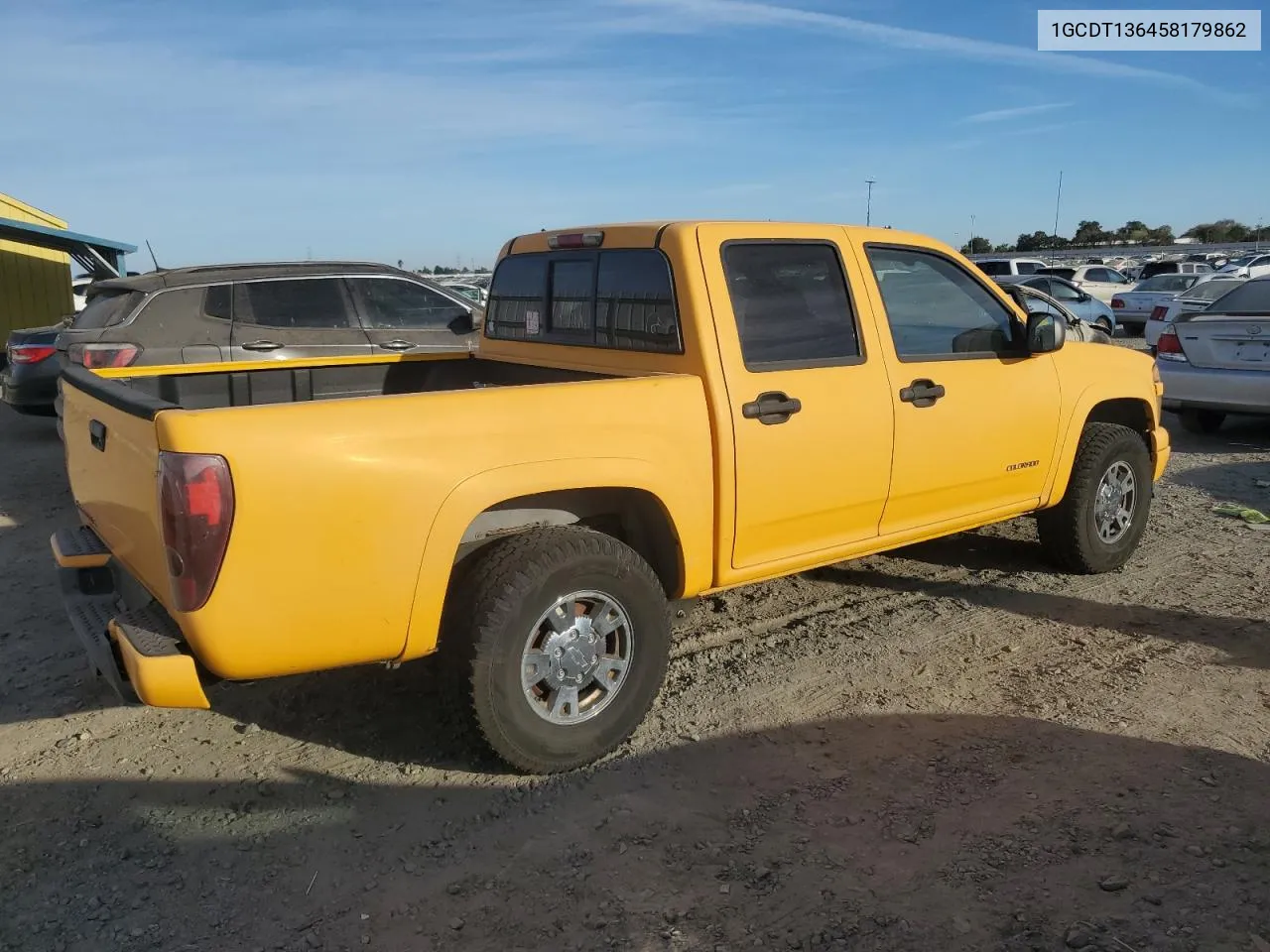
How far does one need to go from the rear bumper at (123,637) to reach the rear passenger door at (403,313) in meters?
4.88

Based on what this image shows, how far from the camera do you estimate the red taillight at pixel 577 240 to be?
4.43 m

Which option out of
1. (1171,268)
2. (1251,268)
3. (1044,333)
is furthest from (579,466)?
(1171,268)

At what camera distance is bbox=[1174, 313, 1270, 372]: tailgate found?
8852 millimetres

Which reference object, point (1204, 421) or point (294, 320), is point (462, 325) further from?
point (1204, 421)

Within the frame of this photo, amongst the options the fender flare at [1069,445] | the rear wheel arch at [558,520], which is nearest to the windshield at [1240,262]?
the fender flare at [1069,445]

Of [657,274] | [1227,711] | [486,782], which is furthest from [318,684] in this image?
[1227,711]

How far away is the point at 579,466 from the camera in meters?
3.43

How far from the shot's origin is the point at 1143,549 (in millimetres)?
6129

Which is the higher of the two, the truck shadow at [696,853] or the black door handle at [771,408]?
the black door handle at [771,408]

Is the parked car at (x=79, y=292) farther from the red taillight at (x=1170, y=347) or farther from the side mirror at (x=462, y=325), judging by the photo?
the red taillight at (x=1170, y=347)

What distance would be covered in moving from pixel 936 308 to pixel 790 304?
3.15 feet

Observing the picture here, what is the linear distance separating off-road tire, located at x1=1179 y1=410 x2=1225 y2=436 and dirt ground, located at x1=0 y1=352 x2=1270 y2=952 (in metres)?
5.49

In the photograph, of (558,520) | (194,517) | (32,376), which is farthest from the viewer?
(32,376)

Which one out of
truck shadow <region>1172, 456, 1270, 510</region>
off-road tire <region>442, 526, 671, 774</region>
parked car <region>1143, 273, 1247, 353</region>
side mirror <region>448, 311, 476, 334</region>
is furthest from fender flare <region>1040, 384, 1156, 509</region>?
parked car <region>1143, 273, 1247, 353</region>
